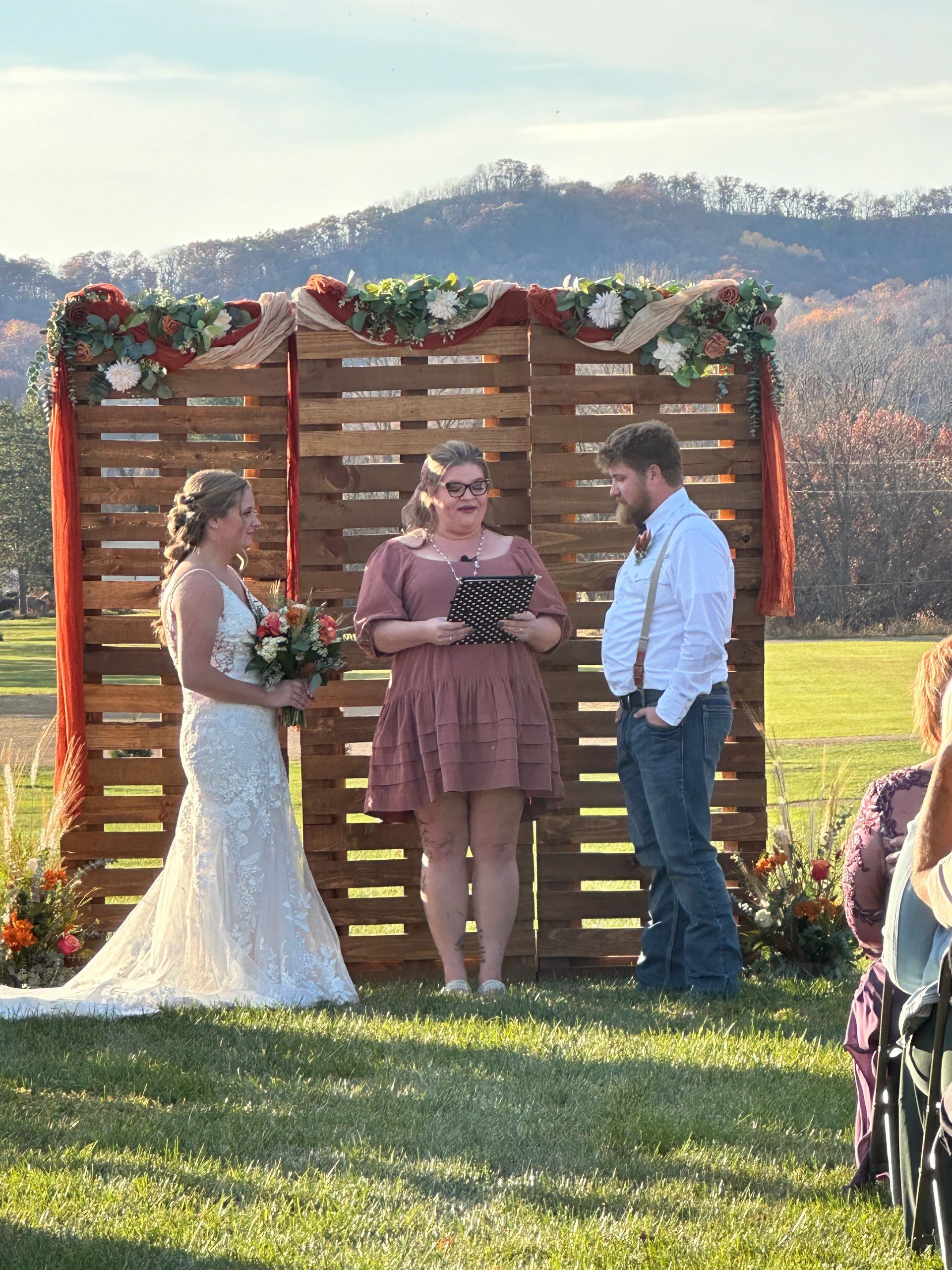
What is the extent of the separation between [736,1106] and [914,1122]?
3.47ft

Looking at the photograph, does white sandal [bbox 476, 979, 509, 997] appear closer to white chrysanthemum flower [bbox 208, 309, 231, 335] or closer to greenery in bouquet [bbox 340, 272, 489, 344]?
greenery in bouquet [bbox 340, 272, 489, 344]

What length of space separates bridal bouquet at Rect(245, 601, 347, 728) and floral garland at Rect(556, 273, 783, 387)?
5.87ft

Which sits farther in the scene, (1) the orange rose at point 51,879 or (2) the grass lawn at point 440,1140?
(1) the orange rose at point 51,879

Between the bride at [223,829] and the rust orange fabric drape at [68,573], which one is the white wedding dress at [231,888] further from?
the rust orange fabric drape at [68,573]

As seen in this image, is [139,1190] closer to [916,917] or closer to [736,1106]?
[736,1106]

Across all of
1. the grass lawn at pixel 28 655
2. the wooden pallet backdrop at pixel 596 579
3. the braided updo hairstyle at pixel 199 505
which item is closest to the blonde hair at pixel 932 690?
the wooden pallet backdrop at pixel 596 579

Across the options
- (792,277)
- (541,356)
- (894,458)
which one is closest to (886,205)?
(792,277)

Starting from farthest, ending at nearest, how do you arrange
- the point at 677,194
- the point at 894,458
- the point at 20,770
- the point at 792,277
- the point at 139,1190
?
the point at 677,194 < the point at 792,277 < the point at 894,458 < the point at 20,770 < the point at 139,1190

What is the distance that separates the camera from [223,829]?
5.58m

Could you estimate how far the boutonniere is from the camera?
17.7 ft

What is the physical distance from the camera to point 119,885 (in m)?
6.25

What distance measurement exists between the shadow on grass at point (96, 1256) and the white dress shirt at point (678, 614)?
2.77 metres

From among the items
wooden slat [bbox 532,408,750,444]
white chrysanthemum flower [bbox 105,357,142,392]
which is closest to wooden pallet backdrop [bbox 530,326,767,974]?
wooden slat [bbox 532,408,750,444]

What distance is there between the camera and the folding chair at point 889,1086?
123 inches
